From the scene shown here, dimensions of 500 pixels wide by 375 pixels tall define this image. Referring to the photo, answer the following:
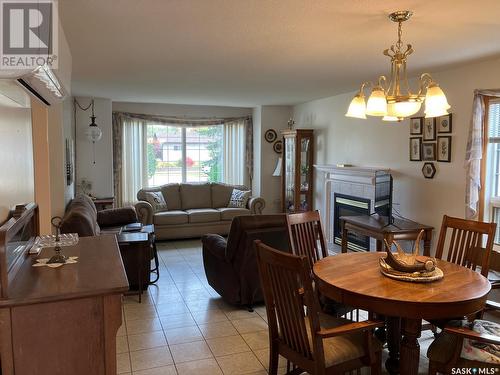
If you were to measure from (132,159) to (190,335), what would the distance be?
488cm

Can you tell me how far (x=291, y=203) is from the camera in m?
7.19

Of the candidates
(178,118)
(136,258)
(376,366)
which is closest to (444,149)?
(376,366)

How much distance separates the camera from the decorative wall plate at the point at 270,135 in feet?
25.8

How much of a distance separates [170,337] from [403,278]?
1907 mm

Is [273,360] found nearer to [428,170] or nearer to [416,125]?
[428,170]

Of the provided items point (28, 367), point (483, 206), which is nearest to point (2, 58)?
point (28, 367)

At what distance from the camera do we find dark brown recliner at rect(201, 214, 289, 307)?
3578 mm

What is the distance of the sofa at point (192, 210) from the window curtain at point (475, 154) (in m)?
3.67

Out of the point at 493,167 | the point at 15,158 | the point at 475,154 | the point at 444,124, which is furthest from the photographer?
the point at 444,124

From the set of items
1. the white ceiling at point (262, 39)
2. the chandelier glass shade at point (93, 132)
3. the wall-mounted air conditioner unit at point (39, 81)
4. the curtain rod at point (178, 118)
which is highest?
the white ceiling at point (262, 39)

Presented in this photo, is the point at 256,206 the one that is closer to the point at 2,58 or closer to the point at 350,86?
the point at 350,86

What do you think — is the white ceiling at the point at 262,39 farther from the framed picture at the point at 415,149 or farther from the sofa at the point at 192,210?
the sofa at the point at 192,210

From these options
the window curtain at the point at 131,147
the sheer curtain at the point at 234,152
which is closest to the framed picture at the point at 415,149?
the sheer curtain at the point at 234,152

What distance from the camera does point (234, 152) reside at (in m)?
8.24
